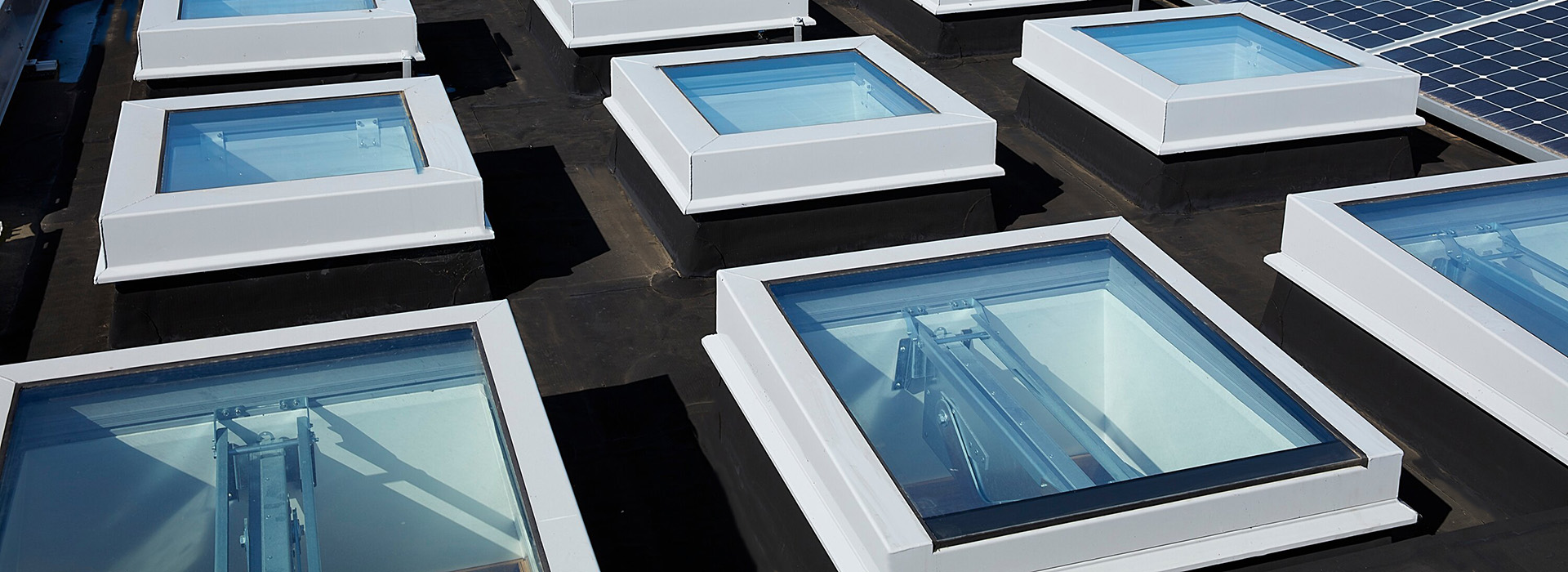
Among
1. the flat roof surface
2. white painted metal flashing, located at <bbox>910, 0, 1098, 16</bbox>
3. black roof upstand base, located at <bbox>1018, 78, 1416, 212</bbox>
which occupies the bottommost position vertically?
the flat roof surface

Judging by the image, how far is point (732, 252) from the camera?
8289 millimetres

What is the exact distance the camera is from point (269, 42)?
10133 mm

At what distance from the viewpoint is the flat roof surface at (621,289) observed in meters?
5.96

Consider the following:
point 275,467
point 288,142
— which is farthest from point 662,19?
point 275,467

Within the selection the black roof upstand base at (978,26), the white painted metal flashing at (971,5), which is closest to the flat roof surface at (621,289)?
the black roof upstand base at (978,26)

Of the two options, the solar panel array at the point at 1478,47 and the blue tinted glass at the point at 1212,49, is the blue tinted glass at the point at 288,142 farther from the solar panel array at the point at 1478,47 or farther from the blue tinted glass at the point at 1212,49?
the solar panel array at the point at 1478,47

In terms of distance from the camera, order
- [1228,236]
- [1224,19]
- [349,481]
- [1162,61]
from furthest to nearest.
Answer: [1224,19] → [1162,61] → [1228,236] → [349,481]

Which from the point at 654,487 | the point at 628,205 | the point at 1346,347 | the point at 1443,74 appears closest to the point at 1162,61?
the point at 1443,74

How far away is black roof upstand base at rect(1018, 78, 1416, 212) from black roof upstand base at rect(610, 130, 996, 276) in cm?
134

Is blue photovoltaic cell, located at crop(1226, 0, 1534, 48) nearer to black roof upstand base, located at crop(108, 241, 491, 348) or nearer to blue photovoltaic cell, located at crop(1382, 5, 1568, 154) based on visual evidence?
blue photovoltaic cell, located at crop(1382, 5, 1568, 154)

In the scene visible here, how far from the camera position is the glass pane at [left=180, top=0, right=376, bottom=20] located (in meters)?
10.6

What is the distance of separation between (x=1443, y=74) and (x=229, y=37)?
31.2 ft

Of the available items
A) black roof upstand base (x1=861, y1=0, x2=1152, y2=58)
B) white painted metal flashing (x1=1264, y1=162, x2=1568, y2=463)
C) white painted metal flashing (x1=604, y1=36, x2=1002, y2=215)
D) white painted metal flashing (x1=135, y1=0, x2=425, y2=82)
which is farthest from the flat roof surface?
white painted metal flashing (x1=135, y1=0, x2=425, y2=82)

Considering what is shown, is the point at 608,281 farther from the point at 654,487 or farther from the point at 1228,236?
the point at 1228,236
